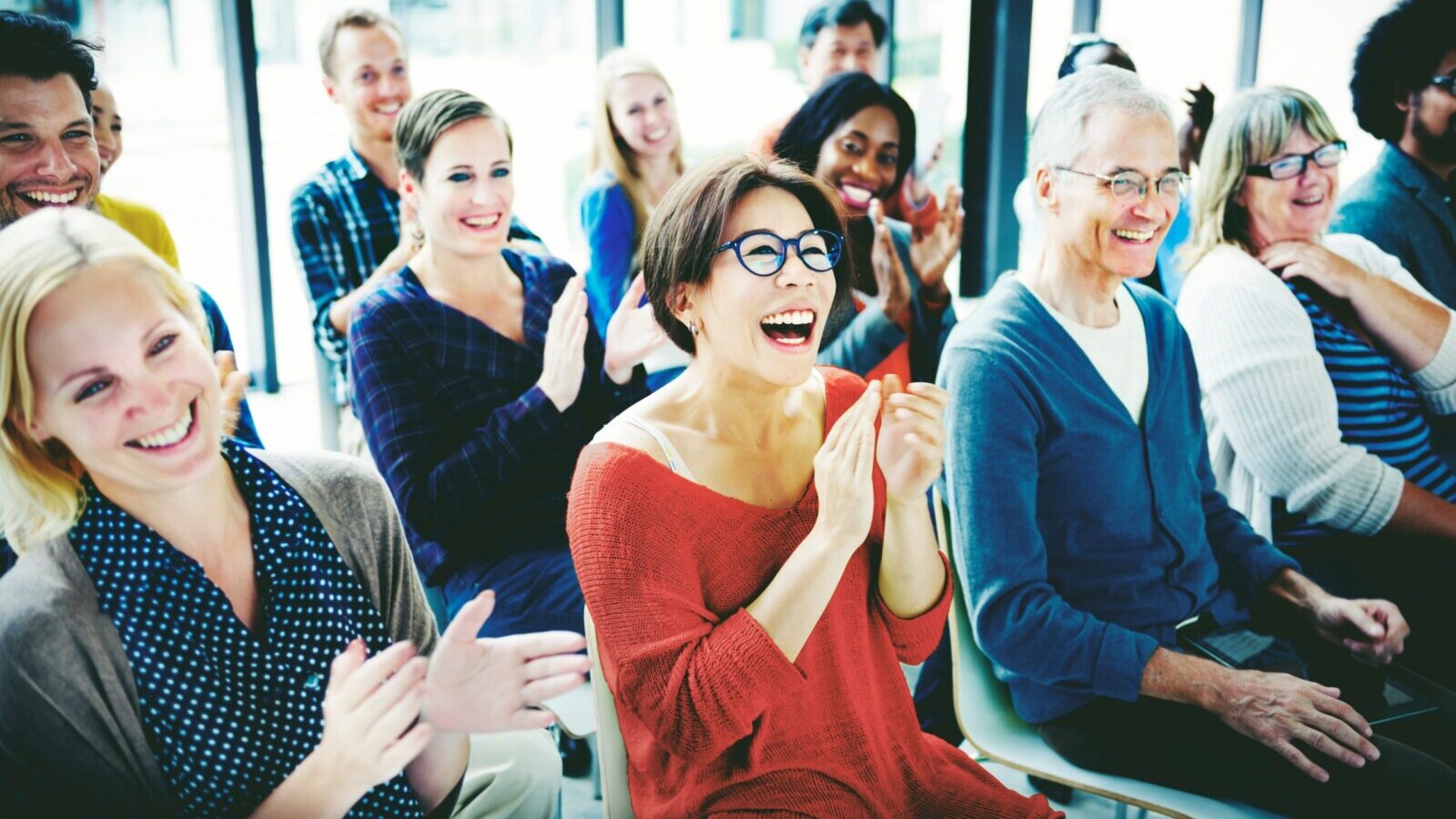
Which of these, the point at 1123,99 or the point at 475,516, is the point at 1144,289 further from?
the point at 475,516

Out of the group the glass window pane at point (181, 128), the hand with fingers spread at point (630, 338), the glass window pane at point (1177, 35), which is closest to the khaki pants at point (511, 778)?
the hand with fingers spread at point (630, 338)

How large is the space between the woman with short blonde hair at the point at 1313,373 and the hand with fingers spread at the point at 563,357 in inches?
47.4

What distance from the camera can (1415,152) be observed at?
274 centimetres

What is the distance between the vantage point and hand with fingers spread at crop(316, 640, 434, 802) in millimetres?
1080

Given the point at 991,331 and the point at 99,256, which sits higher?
the point at 99,256

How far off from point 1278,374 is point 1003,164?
3.51 meters

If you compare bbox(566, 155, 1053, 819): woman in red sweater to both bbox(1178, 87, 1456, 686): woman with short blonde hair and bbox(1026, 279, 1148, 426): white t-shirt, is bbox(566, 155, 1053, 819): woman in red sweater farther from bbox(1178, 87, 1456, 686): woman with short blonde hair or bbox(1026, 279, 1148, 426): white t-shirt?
bbox(1178, 87, 1456, 686): woman with short blonde hair

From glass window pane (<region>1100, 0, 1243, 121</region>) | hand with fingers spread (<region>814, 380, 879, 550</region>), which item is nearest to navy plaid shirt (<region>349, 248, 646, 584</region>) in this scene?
hand with fingers spread (<region>814, 380, 879, 550</region>)

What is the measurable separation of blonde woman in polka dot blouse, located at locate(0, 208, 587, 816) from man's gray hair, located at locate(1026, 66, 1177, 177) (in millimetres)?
1217

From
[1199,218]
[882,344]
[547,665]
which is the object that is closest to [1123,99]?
[1199,218]

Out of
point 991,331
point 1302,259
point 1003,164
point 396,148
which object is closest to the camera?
point 991,331

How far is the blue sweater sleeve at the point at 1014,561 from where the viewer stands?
5.37ft

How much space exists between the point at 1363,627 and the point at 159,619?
1.75 metres

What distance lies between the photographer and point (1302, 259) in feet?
7.14
